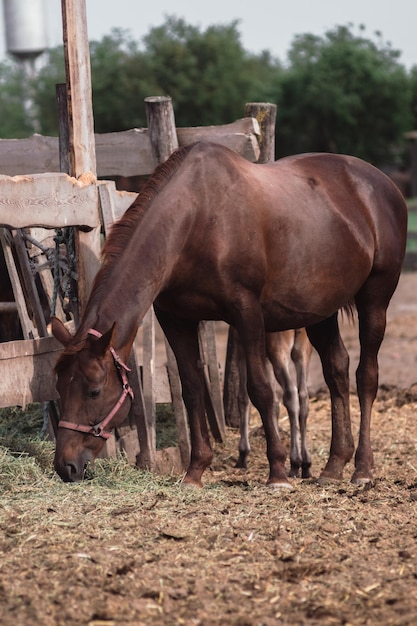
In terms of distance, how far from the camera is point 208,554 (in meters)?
4.29

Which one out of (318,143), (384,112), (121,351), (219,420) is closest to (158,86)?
(318,143)

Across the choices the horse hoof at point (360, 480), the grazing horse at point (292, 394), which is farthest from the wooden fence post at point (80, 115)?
the horse hoof at point (360, 480)

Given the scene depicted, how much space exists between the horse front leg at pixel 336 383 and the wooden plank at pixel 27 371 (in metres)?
1.89

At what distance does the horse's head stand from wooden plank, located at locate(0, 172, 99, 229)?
2.32ft

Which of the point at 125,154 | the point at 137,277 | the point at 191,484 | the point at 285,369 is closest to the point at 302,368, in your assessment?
the point at 285,369

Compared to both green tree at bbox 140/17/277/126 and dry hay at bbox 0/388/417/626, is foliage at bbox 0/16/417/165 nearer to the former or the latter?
green tree at bbox 140/17/277/126

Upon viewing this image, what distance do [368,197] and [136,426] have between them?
2.18 meters

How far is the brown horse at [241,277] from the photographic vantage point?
5363 mm

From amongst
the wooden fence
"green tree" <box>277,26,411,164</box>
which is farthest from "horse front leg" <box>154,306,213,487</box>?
"green tree" <box>277,26,411,164</box>

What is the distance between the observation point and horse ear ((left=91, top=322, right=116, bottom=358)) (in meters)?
5.15

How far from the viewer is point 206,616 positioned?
11.8ft

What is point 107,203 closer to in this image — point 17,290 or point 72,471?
point 17,290

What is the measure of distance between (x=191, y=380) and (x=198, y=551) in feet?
6.26

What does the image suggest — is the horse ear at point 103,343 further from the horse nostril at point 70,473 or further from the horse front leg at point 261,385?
the horse front leg at point 261,385
